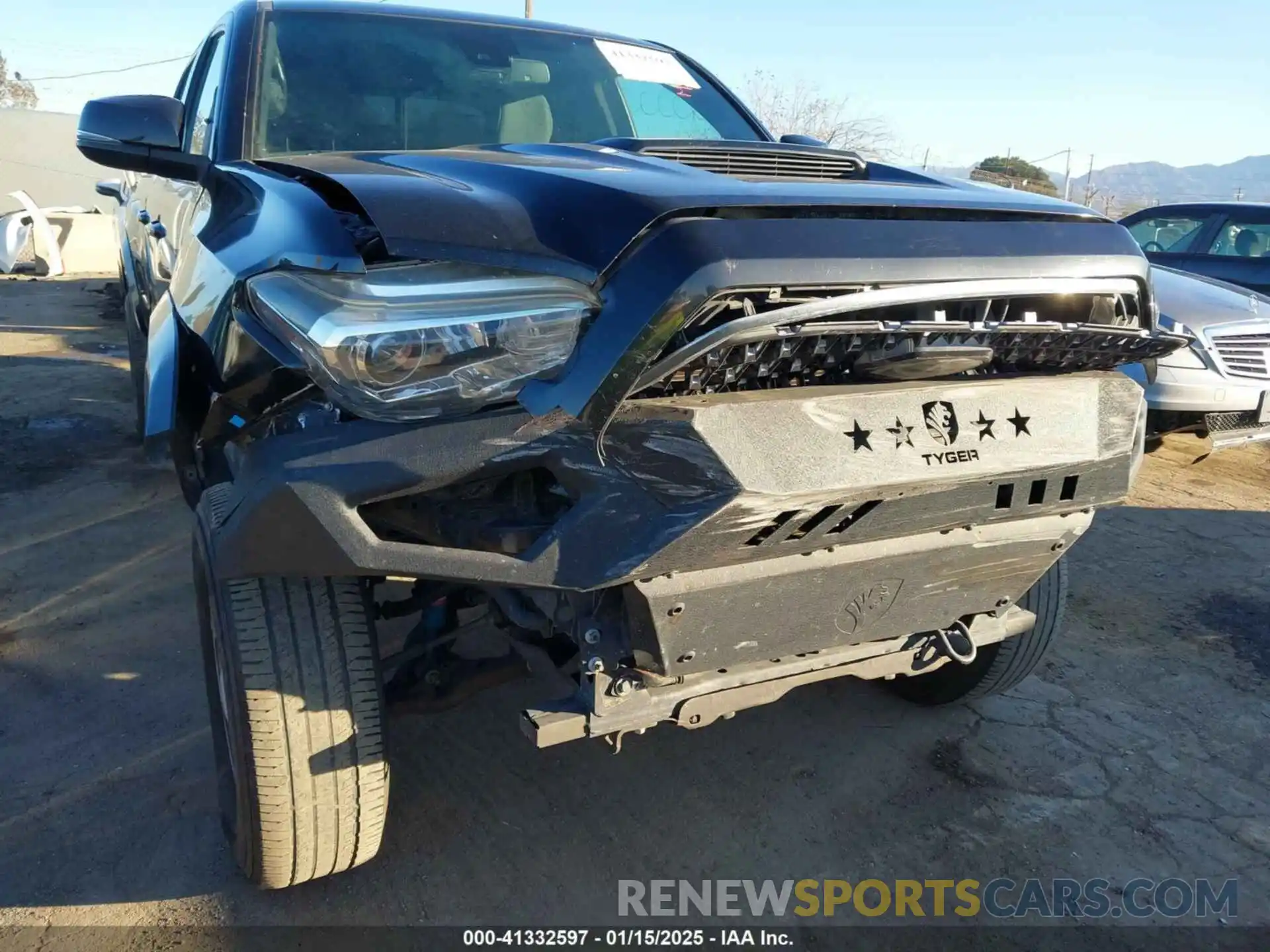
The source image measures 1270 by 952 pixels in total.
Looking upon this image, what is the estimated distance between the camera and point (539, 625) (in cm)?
191

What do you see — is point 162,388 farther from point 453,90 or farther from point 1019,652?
point 1019,652

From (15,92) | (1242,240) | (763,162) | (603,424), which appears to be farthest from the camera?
(15,92)

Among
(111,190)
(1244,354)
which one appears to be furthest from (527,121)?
(1244,354)

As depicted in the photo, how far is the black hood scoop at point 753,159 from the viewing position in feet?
6.89

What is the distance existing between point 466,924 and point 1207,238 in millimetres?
8378

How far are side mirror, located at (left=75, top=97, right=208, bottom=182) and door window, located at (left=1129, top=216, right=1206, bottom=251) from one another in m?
7.94

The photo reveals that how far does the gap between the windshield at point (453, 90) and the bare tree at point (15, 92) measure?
203 feet

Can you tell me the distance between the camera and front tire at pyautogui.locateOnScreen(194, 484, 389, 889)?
1.84m

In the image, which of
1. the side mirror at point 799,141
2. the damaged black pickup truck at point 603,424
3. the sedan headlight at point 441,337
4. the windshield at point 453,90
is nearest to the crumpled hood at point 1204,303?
the side mirror at point 799,141

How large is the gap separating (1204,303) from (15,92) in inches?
2571

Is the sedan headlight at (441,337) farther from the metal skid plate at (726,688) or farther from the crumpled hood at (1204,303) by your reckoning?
the crumpled hood at (1204,303)

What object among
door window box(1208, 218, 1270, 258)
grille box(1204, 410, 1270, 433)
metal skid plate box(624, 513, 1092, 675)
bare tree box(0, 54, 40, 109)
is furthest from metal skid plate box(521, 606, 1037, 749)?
bare tree box(0, 54, 40, 109)

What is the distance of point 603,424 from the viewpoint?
1.49 m

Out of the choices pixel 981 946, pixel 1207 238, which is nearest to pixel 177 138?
pixel 981 946
